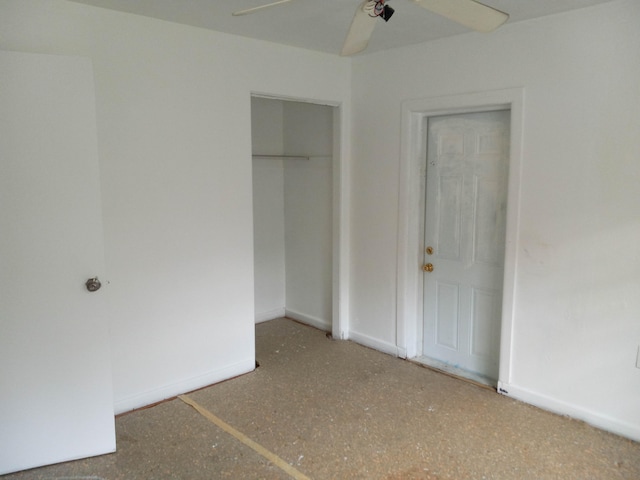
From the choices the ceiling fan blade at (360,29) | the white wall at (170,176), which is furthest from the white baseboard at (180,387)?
the ceiling fan blade at (360,29)

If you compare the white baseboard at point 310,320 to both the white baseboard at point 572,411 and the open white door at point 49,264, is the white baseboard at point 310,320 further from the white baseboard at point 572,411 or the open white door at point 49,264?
the open white door at point 49,264

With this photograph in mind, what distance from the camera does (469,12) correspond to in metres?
2.01

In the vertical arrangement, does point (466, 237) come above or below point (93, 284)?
above

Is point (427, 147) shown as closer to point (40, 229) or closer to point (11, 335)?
point (40, 229)

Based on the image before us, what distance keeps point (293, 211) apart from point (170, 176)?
1.86 m

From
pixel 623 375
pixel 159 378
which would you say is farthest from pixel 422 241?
pixel 159 378

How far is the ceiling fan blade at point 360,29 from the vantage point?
2111 mm

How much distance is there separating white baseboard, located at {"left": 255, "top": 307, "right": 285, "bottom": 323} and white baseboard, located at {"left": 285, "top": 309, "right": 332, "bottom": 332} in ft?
0.19

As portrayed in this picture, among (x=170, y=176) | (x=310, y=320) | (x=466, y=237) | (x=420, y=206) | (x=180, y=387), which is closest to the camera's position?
(x=170, y=176)

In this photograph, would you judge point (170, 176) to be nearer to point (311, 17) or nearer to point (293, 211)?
point (311, 17)

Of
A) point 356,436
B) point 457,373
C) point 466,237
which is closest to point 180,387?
point 356,436

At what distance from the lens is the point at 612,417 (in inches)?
112

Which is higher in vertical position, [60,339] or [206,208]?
[206,208]

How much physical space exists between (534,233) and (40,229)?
276 cm
